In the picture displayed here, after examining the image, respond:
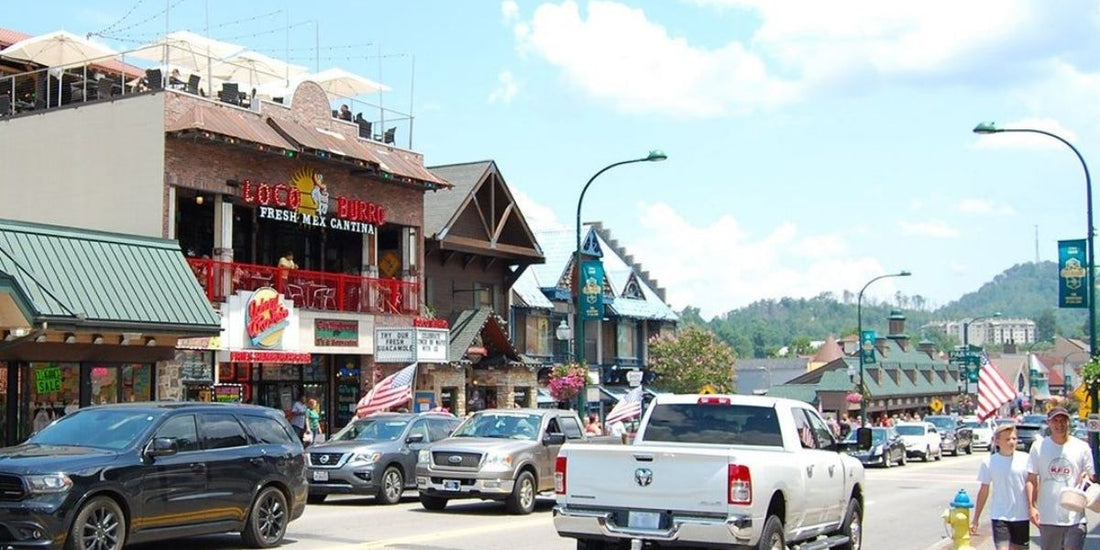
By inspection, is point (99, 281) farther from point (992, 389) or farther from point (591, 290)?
point (992, 389)

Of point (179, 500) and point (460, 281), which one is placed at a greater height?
point (460, 281)

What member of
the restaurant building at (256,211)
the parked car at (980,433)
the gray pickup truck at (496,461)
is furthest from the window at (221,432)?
the parked car at (980,433)

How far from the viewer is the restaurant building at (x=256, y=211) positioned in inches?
1134

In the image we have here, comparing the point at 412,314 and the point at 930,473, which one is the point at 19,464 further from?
the point at 930,473

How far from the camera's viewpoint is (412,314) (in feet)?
118

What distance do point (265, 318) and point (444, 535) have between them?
14099mm

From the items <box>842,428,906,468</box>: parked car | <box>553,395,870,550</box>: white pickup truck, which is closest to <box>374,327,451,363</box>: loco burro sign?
<box>842,428,906,468</box>: parked car

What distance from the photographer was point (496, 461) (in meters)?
20.7

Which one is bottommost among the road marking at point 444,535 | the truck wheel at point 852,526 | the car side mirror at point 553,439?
the road marking at point 444,535

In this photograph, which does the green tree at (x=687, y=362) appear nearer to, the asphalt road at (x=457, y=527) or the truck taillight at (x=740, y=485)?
the asphalt road at (x=457, y=527)

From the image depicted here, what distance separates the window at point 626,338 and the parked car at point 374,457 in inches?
1244

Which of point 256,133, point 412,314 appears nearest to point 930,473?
point 412,314

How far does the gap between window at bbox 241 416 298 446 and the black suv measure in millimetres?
14

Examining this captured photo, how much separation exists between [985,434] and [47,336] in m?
45.0
